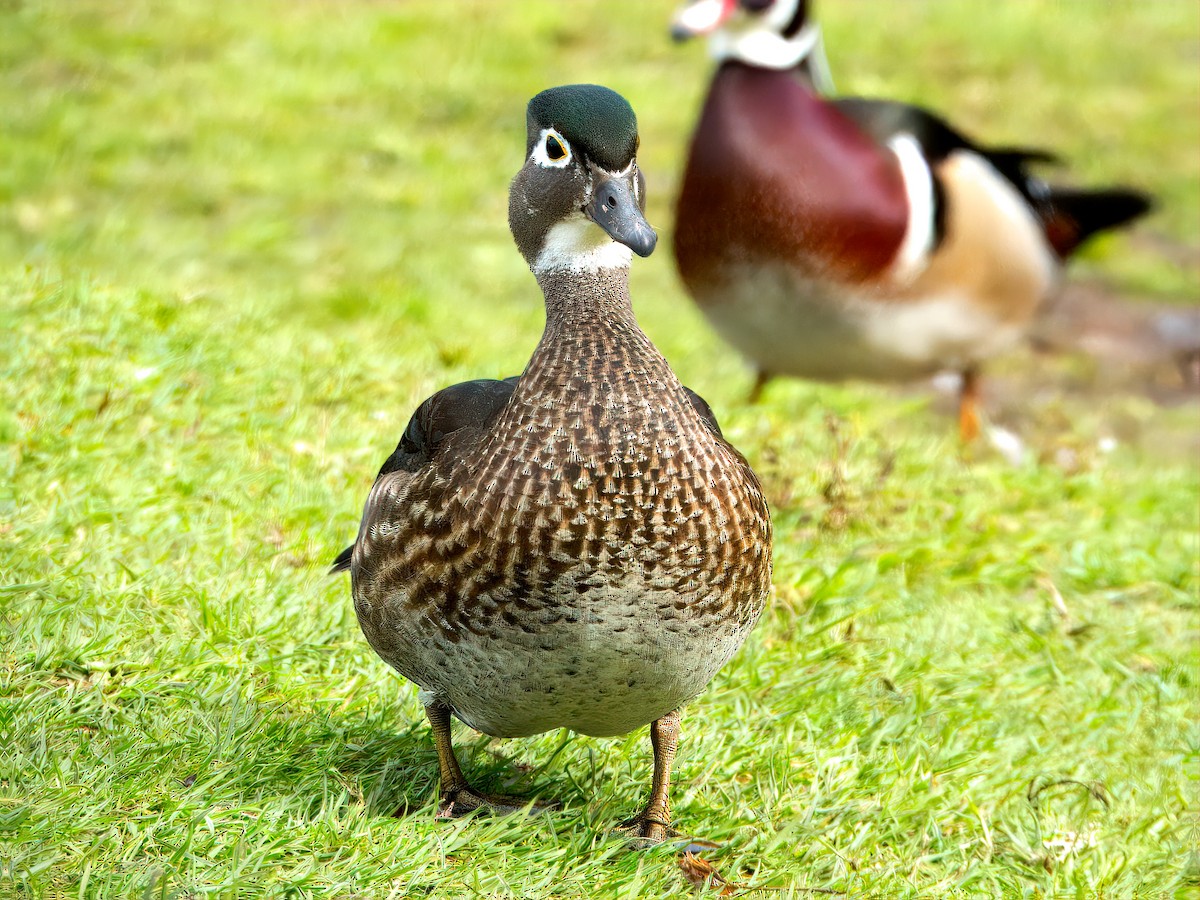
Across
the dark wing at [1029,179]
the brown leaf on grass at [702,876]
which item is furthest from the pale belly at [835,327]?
the brown leaf on grass at [702,876]

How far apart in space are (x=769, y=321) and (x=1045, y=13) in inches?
209

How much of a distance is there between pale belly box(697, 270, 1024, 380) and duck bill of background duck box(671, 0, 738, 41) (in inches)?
33.5

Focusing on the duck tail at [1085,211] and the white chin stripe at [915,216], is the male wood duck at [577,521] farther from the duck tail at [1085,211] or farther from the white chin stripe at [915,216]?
the duck tail at [1085,211]

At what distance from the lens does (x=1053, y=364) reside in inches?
260

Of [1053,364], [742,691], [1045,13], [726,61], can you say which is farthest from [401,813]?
Result: [1045,13]

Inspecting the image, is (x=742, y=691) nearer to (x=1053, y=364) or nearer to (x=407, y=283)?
(x=407, y=283)

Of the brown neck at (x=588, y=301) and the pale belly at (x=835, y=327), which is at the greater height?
the brown neck at (x=588, y=301)

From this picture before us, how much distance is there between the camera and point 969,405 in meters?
5.55

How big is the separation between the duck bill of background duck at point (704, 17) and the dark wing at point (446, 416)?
8.30ft

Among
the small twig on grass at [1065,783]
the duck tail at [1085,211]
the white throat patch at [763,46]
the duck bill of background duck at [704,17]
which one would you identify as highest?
the duck bill of background duck at [704,17]

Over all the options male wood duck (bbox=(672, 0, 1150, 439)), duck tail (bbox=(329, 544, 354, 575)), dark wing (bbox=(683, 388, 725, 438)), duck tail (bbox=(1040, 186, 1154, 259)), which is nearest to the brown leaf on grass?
dark wing (bbox=(683, 388, 725, 438))

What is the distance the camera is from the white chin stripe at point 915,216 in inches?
192

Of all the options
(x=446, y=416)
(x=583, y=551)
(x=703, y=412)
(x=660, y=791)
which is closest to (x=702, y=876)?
(x=660, y=791)

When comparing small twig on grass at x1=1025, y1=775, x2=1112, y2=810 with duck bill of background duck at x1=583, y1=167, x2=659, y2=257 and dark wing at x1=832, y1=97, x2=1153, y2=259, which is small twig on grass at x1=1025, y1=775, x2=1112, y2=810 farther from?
dark wing at x1=832, y1=97, x2=1153, y2=259
